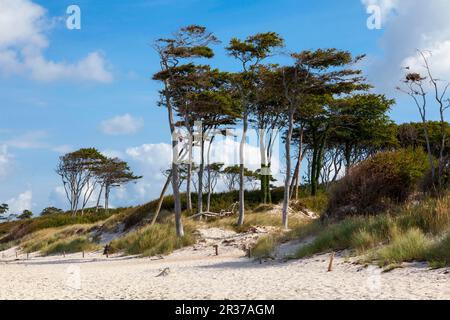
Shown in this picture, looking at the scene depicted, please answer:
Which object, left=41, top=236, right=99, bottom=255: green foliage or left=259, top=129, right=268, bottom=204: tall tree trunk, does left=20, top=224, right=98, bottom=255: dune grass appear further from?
left=259, top=129, right=268, bottom=204: tall tree trunk

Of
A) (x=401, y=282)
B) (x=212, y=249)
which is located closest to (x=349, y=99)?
(x=212, y=249)

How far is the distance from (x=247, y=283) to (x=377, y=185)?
9.11 m

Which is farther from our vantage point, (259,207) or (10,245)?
(10,245)

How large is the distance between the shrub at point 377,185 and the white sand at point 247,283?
5.21 m

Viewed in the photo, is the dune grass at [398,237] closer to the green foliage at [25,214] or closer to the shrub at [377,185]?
the shrub at [377,185]

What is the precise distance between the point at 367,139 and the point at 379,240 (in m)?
27.1

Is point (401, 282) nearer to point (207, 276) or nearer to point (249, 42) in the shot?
point (207, 276)

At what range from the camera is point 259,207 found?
101 ft

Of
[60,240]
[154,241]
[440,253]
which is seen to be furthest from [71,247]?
[440,253]

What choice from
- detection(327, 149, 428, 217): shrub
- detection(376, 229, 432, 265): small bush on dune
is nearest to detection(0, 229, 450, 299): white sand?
detection(376, 229, 432, 265): small bush on dune

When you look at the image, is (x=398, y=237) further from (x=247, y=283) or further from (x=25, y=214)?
(x=25, y=214)

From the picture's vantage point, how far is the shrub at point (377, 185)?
1820 cm

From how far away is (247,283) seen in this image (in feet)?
35.1

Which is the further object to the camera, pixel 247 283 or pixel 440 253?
pixel 247 283
